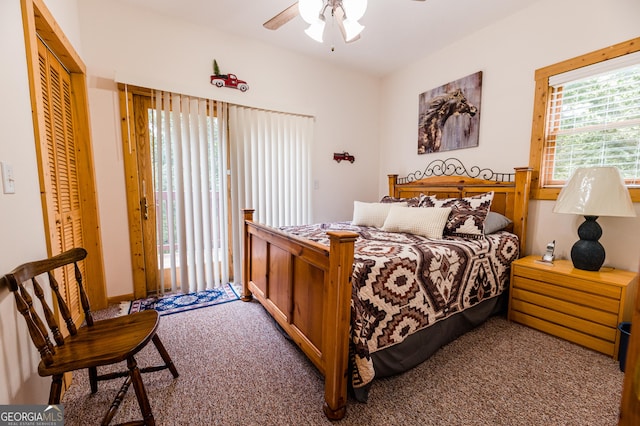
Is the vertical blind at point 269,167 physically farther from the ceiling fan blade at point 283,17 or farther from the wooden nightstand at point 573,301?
the wooden nightstand at point 573,301

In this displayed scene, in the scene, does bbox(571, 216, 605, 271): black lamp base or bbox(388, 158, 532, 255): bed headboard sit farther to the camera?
bbox(388, 158, 532, 255): bed headboard

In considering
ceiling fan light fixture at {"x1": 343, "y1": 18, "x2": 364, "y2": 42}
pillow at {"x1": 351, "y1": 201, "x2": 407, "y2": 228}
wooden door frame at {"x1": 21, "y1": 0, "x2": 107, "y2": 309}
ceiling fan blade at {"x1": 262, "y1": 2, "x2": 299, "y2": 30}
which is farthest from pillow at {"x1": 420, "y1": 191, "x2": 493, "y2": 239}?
wooden door frame at {"x1": 21, "y1": 0, "x2": 107, "y2": 309}

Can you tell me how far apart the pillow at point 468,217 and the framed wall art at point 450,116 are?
2.81ft

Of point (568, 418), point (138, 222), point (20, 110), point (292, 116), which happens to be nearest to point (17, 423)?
point (20, 110)

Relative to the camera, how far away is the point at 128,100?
2510 millimetres

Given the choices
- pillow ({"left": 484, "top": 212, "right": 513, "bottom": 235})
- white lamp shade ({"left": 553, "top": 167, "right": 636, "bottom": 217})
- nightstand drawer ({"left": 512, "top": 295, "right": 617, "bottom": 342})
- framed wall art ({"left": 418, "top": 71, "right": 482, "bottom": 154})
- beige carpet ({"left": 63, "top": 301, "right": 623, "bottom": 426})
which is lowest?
beige carpet ({"left": 63, "top": 301, "right": 623, "bottom": 426})

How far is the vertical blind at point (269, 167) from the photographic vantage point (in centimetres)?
303

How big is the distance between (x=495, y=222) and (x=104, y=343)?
296cm

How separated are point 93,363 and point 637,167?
3.56 metres

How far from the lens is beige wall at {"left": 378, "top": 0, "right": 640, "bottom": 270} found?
6.64 ft

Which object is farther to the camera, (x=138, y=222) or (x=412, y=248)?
(x=138, y=222)

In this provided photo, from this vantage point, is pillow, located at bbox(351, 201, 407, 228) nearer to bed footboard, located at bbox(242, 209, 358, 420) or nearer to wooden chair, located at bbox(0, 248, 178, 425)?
bed footboard, located at bbox(242, 209, 358, 420)

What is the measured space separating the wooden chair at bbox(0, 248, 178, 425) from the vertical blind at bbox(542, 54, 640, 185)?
3.33 metres

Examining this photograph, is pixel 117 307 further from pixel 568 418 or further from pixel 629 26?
pixel 629 26
